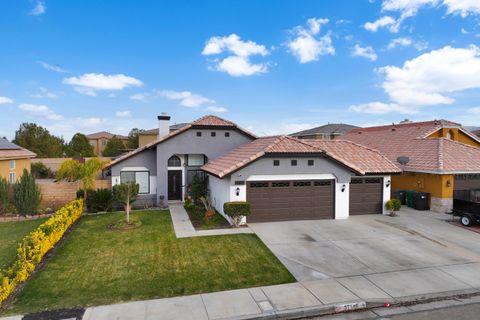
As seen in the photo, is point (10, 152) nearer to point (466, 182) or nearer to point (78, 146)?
point (466, 182)

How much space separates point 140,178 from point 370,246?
13.8 metres

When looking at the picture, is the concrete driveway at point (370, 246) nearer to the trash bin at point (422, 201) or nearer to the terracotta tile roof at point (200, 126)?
the trash bin at point (422, 201)

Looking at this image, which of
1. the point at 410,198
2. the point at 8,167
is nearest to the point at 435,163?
the point at 410,198

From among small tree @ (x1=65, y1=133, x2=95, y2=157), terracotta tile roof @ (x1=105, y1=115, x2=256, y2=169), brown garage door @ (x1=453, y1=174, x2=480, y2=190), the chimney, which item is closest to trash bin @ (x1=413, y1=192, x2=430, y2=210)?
brown garage door @ (x1=453, y1=174, x2=480, y2=190)

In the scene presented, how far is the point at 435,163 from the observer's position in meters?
17.2

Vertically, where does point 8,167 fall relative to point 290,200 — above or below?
above

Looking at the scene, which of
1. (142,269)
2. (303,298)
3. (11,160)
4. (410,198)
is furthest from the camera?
(11,160)

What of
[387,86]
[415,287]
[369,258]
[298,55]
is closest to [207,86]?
[298,55]

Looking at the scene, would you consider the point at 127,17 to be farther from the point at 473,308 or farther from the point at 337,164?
the point at 473,308

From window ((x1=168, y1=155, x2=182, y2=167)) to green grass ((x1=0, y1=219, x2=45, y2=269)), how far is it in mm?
7498

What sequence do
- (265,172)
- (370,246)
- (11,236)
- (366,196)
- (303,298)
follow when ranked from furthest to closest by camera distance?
(366,196) → (265,172) → (11,236) → (370,246) → (303,298)

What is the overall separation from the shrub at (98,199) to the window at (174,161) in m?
4.01

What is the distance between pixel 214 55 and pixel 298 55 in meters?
6.01

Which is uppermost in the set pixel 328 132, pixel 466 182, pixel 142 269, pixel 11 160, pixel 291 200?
pixel 328 132
